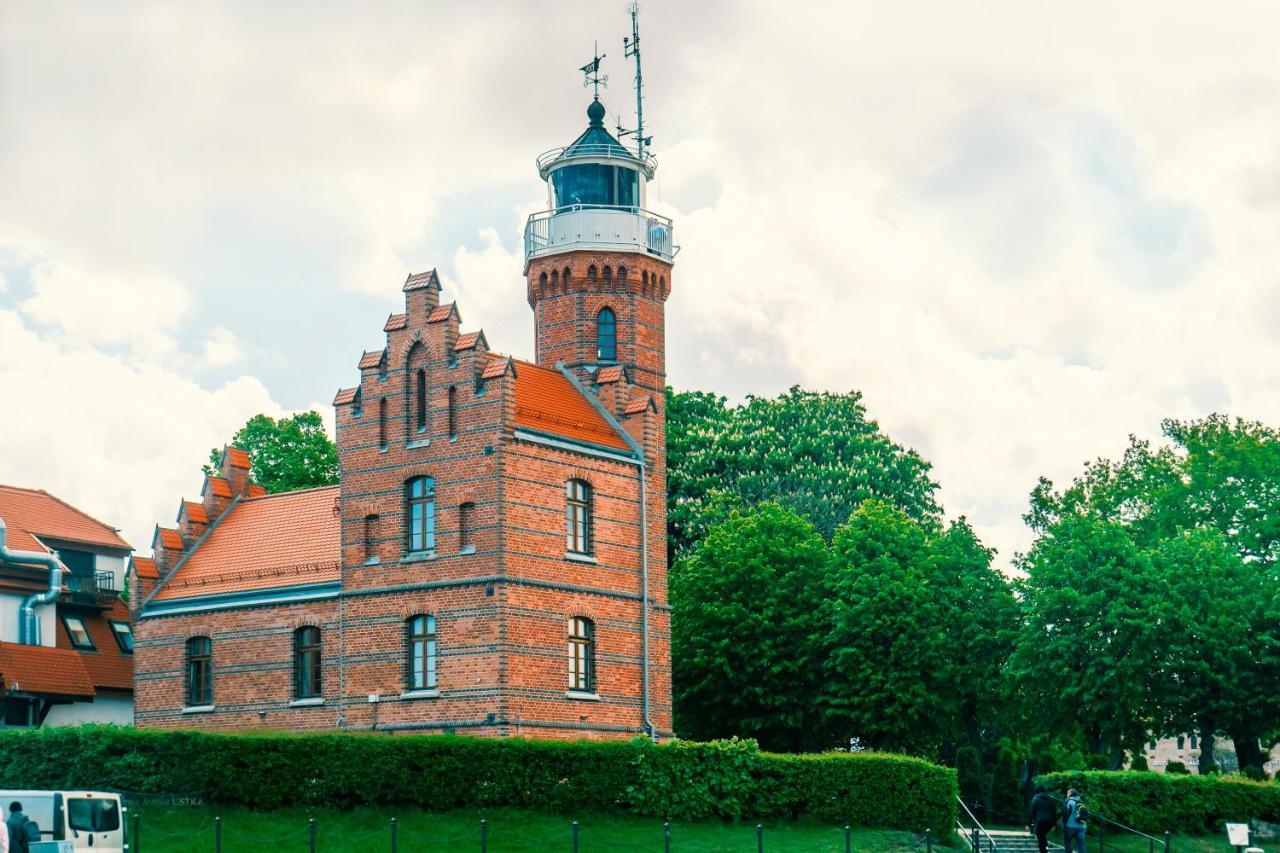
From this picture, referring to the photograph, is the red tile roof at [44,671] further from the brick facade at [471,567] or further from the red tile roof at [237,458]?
the red tile roof at [237,458]

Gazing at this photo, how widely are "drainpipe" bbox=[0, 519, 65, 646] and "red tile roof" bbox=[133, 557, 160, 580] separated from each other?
367 centimetres

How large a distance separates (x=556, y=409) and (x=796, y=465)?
74.6 ft

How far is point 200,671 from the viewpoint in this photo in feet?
158

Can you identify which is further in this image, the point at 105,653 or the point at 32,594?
the point at 105,653

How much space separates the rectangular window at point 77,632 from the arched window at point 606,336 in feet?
61.6

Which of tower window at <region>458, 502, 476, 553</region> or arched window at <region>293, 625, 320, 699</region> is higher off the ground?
tower window at <region>458, 502, 476, 553</region>

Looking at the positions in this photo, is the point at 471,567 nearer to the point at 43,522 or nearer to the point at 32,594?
the point at 32,594

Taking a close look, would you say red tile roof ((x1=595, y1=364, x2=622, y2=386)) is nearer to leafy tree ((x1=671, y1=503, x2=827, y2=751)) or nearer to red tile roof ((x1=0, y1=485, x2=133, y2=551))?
leafy tree ((x1=671, y1=503, x2=827, y2=751))

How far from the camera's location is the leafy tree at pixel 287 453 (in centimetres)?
6406

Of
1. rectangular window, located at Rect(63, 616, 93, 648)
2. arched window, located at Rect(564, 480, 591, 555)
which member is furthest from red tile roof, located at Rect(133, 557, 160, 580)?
arched window, located at Rect(564, 480, 591, 555)

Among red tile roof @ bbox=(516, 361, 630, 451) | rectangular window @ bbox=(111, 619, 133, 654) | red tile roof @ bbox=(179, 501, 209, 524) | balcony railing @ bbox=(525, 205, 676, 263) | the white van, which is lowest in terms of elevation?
the white van

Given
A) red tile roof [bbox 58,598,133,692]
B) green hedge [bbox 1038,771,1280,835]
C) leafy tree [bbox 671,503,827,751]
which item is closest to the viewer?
green hedge [bbox 1038,771,1280,835]

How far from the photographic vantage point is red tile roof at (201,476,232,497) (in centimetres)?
5328

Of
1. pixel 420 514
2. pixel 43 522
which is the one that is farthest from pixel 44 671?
pixel 420 514
